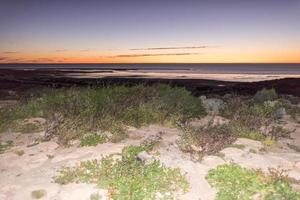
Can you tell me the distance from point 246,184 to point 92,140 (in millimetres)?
4378

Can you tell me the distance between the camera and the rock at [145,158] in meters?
8.16

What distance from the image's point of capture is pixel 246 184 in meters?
7.30

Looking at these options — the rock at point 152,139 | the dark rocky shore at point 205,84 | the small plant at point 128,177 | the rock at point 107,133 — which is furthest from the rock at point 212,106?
the dark rocky shore at point 205,84

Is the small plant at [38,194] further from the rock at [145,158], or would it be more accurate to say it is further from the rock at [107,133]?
the rock at [107,133]

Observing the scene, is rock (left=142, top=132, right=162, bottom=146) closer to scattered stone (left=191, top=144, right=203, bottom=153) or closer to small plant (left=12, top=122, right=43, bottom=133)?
scattered stone (left=191, top=144, right=203, bottom=153)

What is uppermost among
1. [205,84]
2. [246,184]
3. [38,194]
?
[246,184]

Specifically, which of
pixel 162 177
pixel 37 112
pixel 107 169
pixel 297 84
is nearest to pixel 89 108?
pixel 37 112

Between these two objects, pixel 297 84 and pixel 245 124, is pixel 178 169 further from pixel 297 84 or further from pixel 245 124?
pixel 297 84

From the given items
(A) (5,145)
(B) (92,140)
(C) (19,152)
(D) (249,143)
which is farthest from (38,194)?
(D) (249,143)

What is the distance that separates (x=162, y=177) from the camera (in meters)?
7.51

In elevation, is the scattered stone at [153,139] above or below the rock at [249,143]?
above

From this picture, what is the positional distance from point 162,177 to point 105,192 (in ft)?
4.19

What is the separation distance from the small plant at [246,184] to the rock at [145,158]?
1373 mm

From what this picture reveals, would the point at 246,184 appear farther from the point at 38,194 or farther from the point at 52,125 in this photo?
the point at 52,125
